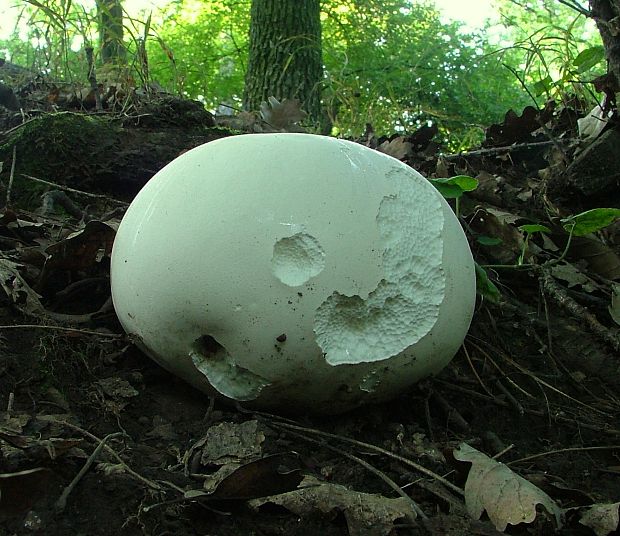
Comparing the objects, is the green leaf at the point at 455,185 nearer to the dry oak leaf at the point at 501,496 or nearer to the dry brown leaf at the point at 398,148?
the dry brown leaf at the point at 398,148

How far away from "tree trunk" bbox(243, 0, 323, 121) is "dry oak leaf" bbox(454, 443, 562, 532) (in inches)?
181

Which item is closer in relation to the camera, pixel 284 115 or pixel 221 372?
pixel 221 372

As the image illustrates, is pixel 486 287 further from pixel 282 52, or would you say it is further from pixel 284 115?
pixel 282 52

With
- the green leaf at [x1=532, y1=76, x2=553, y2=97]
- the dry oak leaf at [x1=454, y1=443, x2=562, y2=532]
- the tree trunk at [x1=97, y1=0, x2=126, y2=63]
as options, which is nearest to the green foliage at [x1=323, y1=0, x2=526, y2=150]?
the tree trunk at [x1=97, y1=0, x2=126, y2=63]

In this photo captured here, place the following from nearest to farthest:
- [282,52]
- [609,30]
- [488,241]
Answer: [488,241] < [609,30] < [282,52]

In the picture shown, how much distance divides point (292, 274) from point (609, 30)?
6.82ft

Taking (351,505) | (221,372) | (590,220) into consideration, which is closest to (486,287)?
(590,220)

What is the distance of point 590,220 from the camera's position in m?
2.45

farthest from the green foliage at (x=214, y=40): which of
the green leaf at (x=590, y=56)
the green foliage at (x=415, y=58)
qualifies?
the green leaf at (x=590, y=56)

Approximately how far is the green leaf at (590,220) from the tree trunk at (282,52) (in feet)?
11.9

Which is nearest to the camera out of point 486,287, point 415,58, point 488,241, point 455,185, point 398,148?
point 486,287

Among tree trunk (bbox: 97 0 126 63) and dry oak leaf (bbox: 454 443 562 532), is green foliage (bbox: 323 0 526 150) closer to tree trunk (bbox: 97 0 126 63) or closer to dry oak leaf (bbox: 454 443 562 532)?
tree trunk (bbox: 97 0 126 63)

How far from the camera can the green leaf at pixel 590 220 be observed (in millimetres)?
2385

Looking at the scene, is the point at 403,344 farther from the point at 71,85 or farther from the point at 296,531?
the point at 71,85
